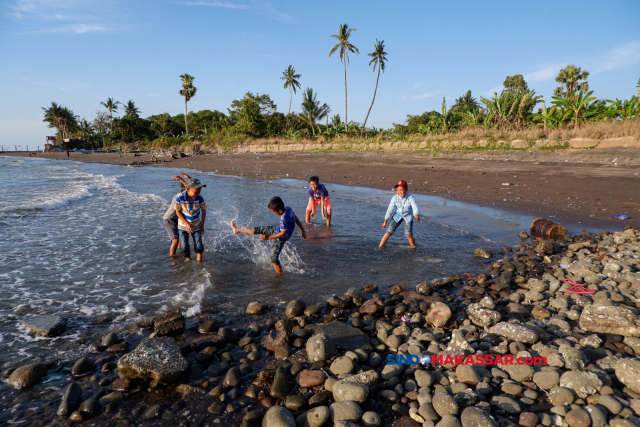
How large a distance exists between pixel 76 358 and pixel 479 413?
4136 millimetres

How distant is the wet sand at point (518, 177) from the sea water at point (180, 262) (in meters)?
1.93

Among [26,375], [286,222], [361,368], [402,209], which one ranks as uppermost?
[286,222]

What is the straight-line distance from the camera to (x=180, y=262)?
709 centimetres

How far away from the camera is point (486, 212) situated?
37.3ft

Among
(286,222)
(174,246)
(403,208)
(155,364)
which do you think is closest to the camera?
(155,364)

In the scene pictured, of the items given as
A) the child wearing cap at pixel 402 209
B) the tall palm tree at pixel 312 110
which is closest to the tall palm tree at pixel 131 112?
the tall palm tree at pixel 312 110

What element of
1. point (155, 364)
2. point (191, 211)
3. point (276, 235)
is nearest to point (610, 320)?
point (276, 235)

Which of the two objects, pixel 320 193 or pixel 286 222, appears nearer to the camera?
pixel 286 222

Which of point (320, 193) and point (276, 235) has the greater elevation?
point (320, 193)

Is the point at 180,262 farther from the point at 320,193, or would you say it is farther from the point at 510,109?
the point at 510,109

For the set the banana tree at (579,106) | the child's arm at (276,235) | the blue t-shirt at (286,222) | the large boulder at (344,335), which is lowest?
the large boulder at (344,335)

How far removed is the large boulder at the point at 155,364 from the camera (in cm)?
332

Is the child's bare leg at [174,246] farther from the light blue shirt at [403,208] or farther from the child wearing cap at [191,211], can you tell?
the light blue shirt at [403,208]

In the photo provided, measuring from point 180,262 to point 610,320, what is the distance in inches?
278
